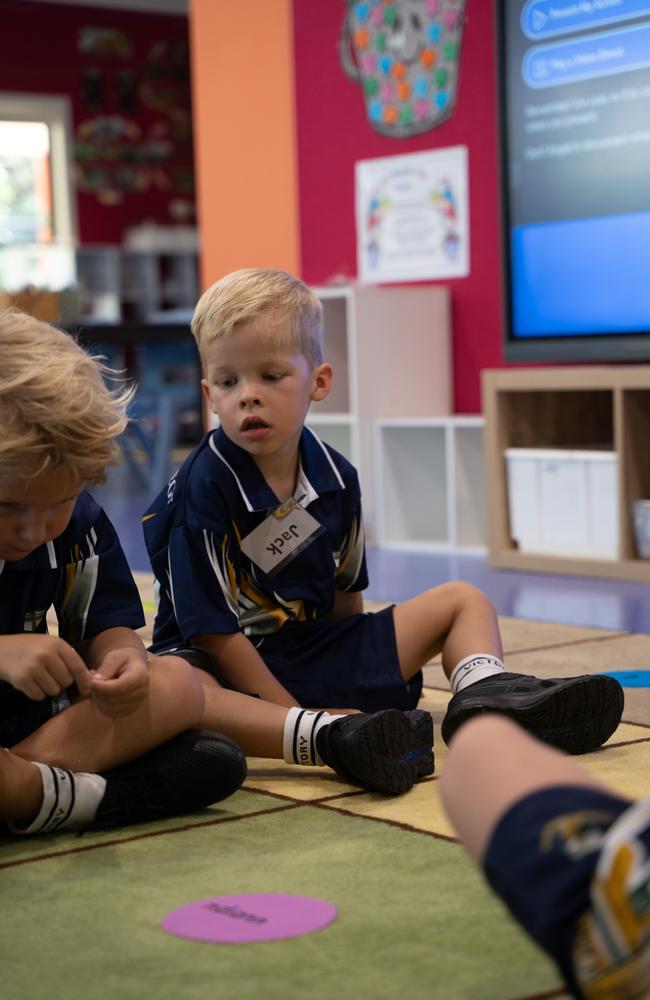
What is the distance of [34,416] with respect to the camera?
1277 mm

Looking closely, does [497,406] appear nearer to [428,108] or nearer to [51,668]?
[428,108]

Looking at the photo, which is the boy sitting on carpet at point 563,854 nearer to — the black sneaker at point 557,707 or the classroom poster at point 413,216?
the black sneaker at point 557,707

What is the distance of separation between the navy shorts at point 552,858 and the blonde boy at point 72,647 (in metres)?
0.61

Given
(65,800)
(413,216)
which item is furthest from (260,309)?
(413,216)

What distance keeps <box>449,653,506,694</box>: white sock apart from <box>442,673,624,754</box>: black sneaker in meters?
0.05

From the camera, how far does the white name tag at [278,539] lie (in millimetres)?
1729

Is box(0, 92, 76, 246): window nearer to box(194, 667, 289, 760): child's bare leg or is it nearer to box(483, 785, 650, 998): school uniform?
box(194, 667, 289, 760): child's bare leg

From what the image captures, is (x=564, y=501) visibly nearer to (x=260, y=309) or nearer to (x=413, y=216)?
(x=413, y=216)

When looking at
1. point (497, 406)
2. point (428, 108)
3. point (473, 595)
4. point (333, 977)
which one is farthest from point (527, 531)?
point (333, 977)

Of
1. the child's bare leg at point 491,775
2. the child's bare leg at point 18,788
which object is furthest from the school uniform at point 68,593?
the child's bare leg at point 491,775

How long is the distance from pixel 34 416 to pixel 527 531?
7.64 ft

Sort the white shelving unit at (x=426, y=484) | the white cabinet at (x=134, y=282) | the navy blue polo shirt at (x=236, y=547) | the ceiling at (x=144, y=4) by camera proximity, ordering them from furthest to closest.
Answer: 1. the white cabinet at (x=134, y=282)
2. the ceiling at (x=144, y=4)
3. the white shelving unit at (x=426, y=484)
4. the navy blue polo shirt at (x=236, y=547)

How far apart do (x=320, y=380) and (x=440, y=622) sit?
335 millimetres

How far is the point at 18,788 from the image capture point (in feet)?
4.38
